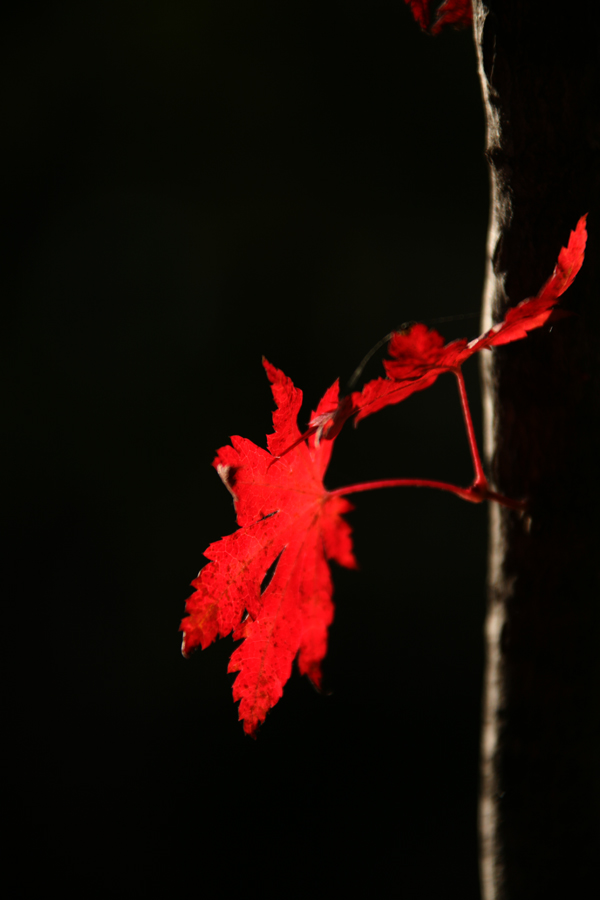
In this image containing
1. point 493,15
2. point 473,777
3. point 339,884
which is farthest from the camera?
point 473,777

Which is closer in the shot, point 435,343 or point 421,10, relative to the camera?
point 435,343

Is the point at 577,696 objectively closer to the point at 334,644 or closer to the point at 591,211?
the point at 591,211

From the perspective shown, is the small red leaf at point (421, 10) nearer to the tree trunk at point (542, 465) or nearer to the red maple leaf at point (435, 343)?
the tree trunk at point (542, 465)

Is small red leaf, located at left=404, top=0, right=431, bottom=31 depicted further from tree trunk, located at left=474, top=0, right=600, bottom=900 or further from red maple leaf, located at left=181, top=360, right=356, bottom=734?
red maple leaf, located at left=181, top=360, right=356, bottom=734

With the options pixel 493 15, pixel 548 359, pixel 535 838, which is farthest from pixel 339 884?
pixel 493 15

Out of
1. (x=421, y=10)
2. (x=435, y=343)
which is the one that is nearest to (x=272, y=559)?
(x=435, y=343)

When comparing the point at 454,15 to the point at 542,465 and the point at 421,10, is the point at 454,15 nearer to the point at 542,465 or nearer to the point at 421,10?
the point at 421,10
